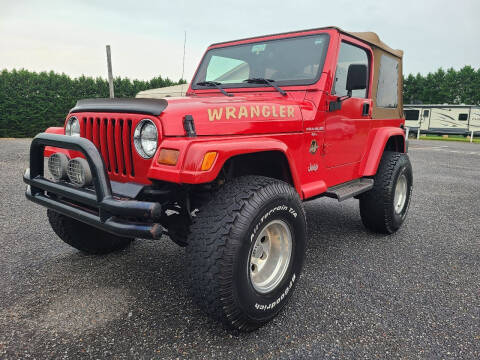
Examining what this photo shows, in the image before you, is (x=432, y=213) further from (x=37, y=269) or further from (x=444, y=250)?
(x=37, y=269)

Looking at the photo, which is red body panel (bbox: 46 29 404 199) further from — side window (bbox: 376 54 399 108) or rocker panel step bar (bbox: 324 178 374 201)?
side window (bbox: 376 54 399 108)

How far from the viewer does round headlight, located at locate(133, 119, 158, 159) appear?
6.58 ft

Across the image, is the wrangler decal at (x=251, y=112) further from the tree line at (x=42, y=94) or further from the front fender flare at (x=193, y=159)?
the tree line at (x=42, y=94)

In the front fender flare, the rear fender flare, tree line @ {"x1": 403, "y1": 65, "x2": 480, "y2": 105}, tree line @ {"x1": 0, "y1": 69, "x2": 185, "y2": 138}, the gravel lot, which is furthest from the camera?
tree line @ {"x1": 403, "y1": 65, "x2": 480, "y2": 105}

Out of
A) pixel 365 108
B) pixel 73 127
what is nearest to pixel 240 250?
pixel 73 127

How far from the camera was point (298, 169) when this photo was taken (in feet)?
8.79

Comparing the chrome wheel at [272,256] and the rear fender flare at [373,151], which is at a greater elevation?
the rear fender flare at [373,151]

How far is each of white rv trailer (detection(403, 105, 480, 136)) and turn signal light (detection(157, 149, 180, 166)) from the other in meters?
26.5

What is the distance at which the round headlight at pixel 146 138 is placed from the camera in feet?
6.58

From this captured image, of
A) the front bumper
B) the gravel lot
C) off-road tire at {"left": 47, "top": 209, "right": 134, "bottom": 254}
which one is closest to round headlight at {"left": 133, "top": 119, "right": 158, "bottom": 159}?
the front bumper

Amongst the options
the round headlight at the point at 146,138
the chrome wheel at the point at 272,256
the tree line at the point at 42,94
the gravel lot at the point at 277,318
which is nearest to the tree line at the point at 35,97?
the tree line at the point at 42,94

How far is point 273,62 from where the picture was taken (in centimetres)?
320

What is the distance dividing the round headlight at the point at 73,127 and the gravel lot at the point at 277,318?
1182 mm

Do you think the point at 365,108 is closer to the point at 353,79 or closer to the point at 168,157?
the point at 353,79
